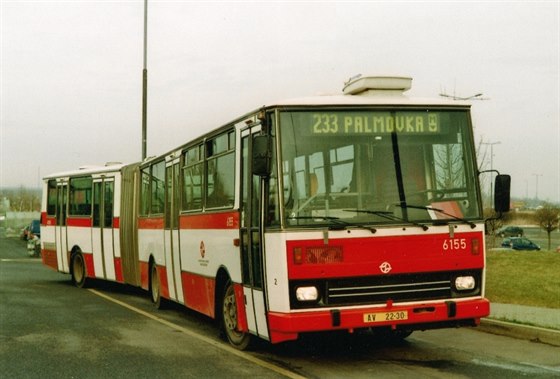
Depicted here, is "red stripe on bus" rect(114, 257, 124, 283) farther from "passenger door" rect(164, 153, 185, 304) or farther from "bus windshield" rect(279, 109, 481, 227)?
"bus windshield" rect(279, 109, 481, 227)

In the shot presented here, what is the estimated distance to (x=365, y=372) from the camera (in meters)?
8.55

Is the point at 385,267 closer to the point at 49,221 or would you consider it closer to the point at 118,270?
the point at 118,270

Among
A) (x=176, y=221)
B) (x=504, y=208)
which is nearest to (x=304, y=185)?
(x=504, y=208)

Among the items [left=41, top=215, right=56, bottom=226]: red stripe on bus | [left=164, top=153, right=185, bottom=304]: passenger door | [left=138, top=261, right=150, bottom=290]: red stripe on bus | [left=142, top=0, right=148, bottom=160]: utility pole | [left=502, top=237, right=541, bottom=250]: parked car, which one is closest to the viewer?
[left=164, top=153, right=185, bottom=304]: passenger door

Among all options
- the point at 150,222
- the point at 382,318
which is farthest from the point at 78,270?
the point at 382,318

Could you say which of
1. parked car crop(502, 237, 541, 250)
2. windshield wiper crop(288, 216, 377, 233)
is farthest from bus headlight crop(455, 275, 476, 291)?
parked car crop(502, 237, 541, 250)

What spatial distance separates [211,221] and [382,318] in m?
3.40

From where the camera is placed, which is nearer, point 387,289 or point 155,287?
point 387,289

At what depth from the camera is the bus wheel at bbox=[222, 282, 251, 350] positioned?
10.0 m

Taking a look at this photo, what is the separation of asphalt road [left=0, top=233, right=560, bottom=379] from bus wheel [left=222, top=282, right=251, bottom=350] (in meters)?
0.15

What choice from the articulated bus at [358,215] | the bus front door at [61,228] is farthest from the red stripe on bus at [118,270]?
the articulated bus at [358,215]

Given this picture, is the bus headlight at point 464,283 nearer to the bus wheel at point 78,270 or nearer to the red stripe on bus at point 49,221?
the bus wheel at point 78,270

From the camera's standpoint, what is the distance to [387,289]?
28.1ft

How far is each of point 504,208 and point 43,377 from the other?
5.30 m
